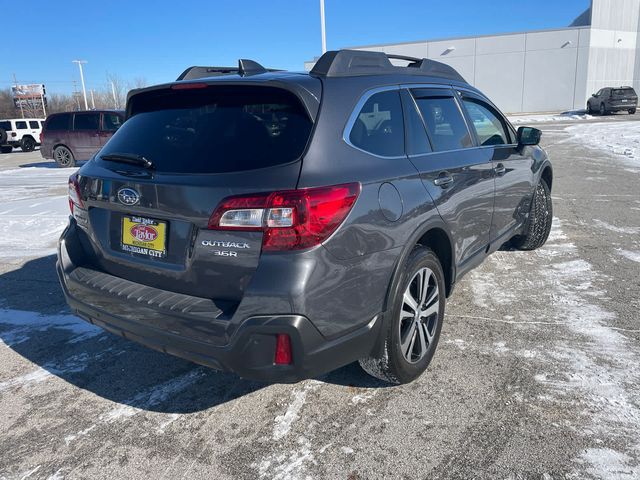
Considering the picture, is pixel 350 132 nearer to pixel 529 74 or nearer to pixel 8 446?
pixel 8 446

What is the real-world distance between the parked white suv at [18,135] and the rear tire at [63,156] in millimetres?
11258

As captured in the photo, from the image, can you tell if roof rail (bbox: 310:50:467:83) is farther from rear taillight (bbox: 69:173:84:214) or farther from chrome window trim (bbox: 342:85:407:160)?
rear taillight (bbox: 69:173:84:214)

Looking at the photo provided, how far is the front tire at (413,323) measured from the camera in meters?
2.75

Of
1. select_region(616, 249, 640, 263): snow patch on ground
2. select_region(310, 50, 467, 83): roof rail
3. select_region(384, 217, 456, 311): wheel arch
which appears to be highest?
select_region(310, 50, 467, 83): roof rail

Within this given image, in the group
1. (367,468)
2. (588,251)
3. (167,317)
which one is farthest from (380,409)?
(588,251)

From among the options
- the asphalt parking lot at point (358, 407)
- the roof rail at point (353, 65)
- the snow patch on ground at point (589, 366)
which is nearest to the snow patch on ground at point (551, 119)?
the snow patch on ground at point (589, 366)

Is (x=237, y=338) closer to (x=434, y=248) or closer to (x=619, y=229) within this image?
(x=434, y=248)

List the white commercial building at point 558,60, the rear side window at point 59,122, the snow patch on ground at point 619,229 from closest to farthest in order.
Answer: the snow patch on ground at point 619,229
the rear side window at point 59,122
the white commercial building at point 558,60

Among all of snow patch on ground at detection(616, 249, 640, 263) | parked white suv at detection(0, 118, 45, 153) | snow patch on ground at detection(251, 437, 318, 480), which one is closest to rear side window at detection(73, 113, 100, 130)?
parked white suv at detection(0, 118, 45, 153)

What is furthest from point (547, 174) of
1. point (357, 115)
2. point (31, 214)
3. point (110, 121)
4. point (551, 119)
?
point (551, 119)

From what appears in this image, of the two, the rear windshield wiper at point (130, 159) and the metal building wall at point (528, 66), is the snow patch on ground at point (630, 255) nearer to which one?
the rear windshield wiper at point (130, 159)

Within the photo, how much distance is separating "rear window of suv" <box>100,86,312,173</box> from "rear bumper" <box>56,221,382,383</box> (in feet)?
2.31

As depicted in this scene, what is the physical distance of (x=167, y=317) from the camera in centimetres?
241

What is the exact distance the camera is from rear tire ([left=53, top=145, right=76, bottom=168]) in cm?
1652
